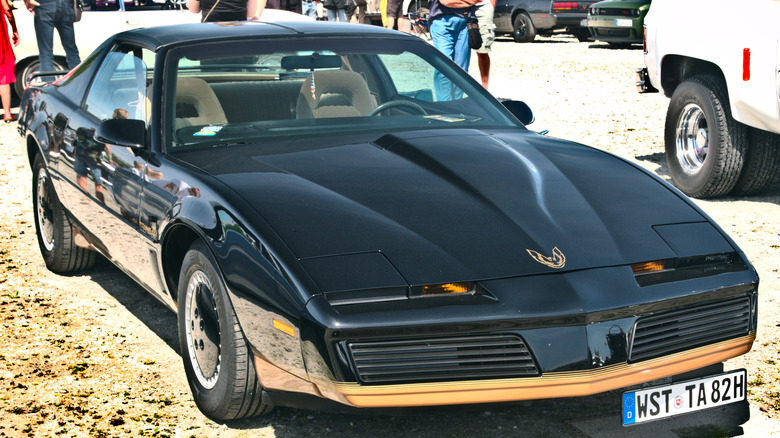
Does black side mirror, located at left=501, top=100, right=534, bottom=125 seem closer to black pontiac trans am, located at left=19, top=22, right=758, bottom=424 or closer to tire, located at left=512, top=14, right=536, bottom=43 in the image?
black pontiac trans am, located at left=19, top=22, right=758, bottom=424

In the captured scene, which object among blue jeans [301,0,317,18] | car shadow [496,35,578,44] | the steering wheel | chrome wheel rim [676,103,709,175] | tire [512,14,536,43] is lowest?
car shadow [496,35,578,44]

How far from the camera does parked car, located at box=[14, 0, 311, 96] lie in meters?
11.5

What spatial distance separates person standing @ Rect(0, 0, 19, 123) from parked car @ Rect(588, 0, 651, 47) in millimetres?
10521

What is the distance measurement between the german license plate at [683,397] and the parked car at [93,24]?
936 cm

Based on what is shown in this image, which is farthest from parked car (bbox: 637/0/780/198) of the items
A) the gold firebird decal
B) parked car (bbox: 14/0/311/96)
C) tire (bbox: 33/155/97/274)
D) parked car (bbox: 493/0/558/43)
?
parked car (bbox: 493/0/558/43)

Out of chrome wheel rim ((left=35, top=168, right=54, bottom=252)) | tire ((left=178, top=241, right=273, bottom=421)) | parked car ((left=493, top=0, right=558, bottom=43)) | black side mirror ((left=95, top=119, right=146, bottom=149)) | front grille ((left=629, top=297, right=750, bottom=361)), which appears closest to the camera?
front grille ((left=629, top=297, right=750, bottom=361))

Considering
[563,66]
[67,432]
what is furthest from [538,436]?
[563,66]

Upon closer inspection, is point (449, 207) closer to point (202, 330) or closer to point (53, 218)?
point (202, 330)

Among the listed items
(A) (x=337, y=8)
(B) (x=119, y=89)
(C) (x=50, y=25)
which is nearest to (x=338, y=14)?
(A) (x=337, y=8)

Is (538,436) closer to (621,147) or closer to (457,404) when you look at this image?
(457,404)

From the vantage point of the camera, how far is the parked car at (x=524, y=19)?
2116 centimetres

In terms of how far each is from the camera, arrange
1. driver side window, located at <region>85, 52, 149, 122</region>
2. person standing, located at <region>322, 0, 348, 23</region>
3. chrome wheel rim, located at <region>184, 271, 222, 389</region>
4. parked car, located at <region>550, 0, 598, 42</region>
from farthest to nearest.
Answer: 1. parked car, located at <region>550, 0, 598, 42</region>
2. person standing, located at <region>322, 0, 348, 23</region>
3. driver side window, located at <region>85, 52, 149, 122</region>
4. chrome wheel rim, located at <region>184, 271, 222, 389</region>

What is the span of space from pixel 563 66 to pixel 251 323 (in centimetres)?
1388

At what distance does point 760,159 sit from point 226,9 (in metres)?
4.86
